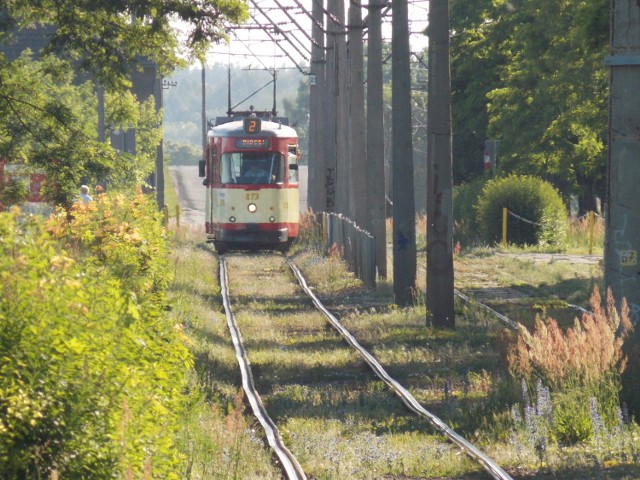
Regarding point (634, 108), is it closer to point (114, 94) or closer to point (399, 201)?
point (399, 201)

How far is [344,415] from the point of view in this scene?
12.7m

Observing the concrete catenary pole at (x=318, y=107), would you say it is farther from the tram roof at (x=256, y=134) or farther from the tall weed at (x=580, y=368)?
the tall weed at (x=580, y=368)

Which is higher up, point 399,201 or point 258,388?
point 399,201

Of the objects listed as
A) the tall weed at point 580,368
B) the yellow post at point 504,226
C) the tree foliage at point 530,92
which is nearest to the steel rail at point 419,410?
the tall weed at point 580,368

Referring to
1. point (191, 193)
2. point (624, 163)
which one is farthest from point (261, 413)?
point (191, 193)

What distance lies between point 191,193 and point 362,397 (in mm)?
91211

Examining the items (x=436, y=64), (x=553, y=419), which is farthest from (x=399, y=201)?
(x=553, y=419)

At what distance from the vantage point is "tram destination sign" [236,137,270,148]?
33.2 meters

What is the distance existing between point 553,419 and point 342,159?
24648mm

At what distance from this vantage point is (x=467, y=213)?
4638 centimetres

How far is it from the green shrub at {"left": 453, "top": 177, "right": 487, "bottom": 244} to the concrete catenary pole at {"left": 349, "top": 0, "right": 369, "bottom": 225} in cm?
1308

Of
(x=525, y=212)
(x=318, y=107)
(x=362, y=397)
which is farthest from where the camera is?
(x=318, y=107)

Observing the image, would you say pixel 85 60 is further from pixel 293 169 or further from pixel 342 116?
pixel 342 116

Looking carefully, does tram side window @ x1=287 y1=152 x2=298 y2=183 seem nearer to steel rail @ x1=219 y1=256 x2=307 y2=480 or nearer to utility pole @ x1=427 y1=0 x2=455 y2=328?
steel rail @ x1=219 y1=256 x2=307 y2=480
